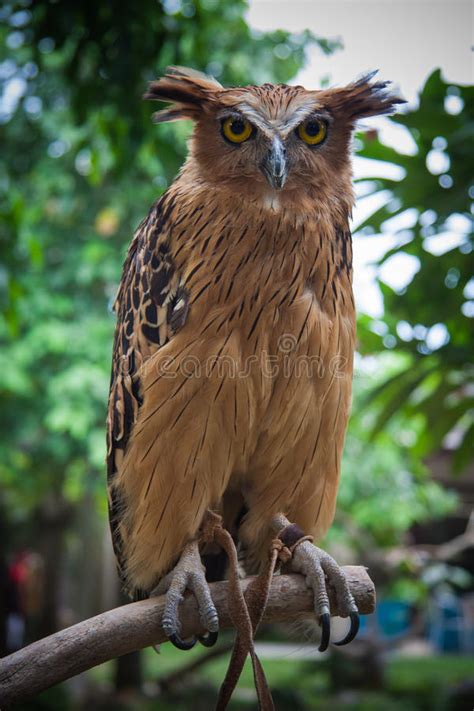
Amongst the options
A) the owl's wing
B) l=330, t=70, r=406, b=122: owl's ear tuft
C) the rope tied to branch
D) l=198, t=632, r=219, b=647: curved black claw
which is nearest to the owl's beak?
l=330, t=70, r=406, b=122: owl's ear tuft

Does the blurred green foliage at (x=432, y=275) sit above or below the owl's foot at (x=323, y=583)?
above

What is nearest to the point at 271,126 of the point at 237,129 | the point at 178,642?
the point at 237,129

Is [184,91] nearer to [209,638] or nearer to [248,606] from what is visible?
[248,606]

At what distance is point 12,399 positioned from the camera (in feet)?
26.8

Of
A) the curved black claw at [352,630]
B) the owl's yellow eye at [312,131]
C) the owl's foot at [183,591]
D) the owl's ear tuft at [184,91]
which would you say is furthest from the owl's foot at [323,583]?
the owl's ear tuft at [184,91]

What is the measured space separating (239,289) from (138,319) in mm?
297

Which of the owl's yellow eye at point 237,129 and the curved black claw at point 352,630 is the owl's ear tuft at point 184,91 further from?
the curved black claw at point 352,630

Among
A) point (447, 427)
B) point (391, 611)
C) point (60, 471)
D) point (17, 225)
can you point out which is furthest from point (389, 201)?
point (391, 611)

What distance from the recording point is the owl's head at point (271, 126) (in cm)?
149

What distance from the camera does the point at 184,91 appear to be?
154 centimetres

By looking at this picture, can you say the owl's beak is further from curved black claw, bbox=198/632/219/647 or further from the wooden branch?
curved black claw, bbox=198/632/219/647

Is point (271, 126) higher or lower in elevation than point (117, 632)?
higher

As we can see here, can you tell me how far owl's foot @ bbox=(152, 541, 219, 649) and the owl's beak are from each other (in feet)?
2.94

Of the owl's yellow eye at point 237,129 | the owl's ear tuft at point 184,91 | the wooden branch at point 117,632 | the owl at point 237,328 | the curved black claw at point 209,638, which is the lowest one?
the curved black claw at point 209,638
